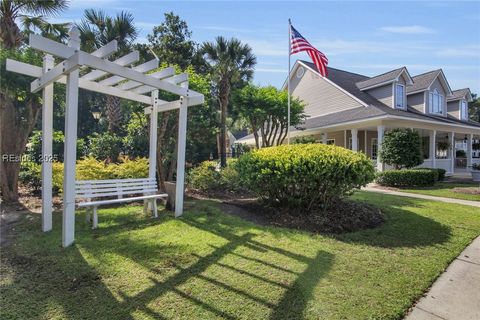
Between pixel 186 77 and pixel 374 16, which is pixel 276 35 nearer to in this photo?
pixel 374 16

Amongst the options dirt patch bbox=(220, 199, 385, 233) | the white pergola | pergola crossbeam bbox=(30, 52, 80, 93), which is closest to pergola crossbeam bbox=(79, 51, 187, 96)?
the white pergola

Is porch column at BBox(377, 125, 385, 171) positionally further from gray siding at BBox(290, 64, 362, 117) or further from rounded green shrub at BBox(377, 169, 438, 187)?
gray siding at BBox(290, 64, 362, 117)

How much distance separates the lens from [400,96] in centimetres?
1722

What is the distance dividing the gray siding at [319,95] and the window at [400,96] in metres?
2.28

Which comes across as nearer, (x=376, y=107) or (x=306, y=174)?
(x=306, y=174)

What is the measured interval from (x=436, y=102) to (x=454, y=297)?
67.5ft

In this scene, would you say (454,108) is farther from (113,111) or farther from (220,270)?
(220,270)

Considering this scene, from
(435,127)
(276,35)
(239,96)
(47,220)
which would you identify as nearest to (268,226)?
(47,220)

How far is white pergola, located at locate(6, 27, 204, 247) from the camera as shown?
14.1 feet

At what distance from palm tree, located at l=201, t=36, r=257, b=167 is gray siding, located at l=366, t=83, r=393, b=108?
322 inches

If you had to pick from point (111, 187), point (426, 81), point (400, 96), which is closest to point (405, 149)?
point (400, 96)

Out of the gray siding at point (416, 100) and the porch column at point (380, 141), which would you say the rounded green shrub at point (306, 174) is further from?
the gray siding at point (416, 100)

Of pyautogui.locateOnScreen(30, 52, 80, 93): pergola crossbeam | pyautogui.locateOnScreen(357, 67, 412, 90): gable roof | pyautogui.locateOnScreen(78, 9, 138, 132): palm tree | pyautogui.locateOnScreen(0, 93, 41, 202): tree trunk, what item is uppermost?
pyautogui.locateOnScreen(78, 9, 138, 132): palm tree

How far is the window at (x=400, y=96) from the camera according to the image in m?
17.0
